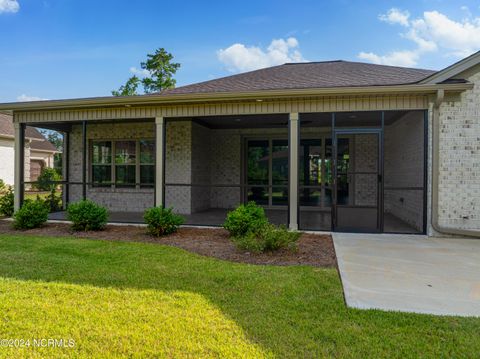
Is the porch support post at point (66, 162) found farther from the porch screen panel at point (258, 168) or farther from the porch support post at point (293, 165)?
the porch support post at point (293, 165)

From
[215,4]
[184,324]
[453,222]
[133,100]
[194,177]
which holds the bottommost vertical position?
[184,324]

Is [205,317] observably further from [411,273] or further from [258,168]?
[258,168]

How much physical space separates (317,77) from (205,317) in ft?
23.4

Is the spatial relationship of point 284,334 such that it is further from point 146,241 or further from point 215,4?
point 215,4

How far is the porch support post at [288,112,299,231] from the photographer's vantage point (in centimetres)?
678

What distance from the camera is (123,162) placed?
1062 centimetres

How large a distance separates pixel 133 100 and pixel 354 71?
5.78 meters

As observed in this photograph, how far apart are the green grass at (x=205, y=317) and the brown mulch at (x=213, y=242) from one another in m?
0.53

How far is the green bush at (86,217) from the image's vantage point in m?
6.84

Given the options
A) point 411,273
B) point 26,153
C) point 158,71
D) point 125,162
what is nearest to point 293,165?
point 411,273

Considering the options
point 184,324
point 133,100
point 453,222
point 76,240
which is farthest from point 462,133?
point 76,240

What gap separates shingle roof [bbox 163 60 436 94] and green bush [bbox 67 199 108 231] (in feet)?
11.3

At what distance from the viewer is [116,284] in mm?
3666

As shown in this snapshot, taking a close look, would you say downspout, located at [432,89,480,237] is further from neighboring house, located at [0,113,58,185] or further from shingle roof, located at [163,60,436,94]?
neighboring house, located at [0,113,58,185]
